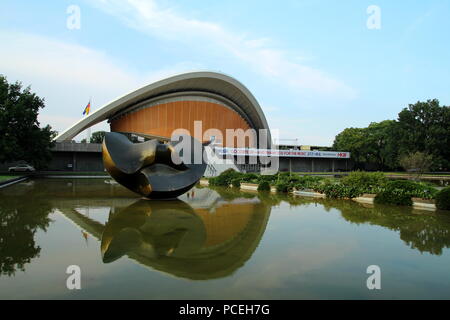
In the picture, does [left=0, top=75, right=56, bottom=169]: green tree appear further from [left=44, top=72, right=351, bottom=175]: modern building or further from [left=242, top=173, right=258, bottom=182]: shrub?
[left=242, top=173, right=258, bottom=182]: shrub

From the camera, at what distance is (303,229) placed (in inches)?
336

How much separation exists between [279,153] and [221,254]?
41202 mm

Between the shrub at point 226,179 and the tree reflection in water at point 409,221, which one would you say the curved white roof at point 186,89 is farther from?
the tree reflection in water at point 409,221

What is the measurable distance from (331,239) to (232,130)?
42.8 m

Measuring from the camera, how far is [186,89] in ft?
147

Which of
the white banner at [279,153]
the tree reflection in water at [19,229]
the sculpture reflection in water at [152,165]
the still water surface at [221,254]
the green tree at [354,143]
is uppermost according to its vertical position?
the green tree at [354,143]

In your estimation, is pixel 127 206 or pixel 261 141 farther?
pixel 261 141

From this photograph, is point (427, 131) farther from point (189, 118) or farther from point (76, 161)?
point (76, 161)

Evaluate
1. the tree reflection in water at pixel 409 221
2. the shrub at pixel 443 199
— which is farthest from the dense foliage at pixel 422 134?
the tree reflection in water at pixel 409 221

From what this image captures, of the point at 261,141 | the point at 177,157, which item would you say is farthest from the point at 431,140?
the point at 177,157

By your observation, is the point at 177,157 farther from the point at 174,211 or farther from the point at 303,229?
the point at 303,229

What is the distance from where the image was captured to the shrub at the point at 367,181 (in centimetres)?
1494

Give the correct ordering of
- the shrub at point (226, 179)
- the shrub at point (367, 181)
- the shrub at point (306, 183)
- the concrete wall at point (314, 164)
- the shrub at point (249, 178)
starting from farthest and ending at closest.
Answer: the concrete wall at point (314, 164) → the shrub at point (226, 179) → the shrub at point (249, 178) → the shrub at point (306, 183) → the shrub at point (367, 181)

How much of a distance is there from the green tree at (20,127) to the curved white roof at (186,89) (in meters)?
10.2
